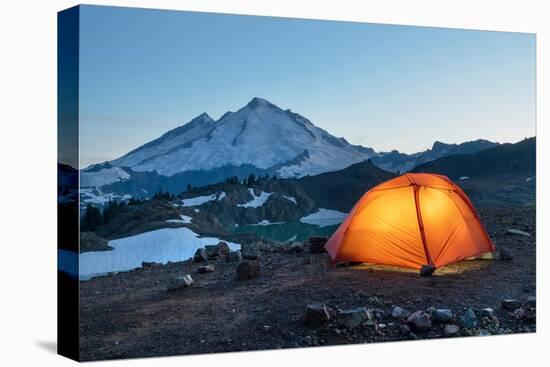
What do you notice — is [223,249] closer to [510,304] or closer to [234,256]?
[234,256]

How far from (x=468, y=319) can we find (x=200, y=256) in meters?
3.48

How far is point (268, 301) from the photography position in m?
9.31

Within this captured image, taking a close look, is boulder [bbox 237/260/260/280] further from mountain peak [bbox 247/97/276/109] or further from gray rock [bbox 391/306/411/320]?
mountain peak [bbox 247/97/276/109]

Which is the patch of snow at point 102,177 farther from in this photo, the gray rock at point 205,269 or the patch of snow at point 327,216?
the patch of snow at point 327,216

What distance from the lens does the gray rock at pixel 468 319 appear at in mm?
9523

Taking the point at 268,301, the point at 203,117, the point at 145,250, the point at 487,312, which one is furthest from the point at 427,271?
the point at 145,250

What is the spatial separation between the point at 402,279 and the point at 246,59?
354 cm

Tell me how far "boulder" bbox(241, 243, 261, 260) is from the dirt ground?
21 centimetres

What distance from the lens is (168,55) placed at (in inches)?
368

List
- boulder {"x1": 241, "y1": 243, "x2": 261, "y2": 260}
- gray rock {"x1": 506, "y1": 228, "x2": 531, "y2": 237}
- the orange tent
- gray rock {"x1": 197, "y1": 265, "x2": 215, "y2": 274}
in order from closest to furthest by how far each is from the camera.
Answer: gray rock {"x1": 197, "y1": 265, "x2": 215, "y2": 274} < boulder {"x1": 241, "y1": 243, "x2": 261, "y2": 260} < the orange tent < gray rock {"x1": 506, "y1": 228, "x2": 531, "y2": 237}

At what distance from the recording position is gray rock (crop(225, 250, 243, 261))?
10320 mm

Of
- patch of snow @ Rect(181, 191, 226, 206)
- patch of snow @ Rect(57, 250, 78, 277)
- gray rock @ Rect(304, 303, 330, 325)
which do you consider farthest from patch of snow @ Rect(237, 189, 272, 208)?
patch of snow @ Rect(57, 250, 78, 277)

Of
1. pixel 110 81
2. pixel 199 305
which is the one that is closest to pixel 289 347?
pixel 199 305

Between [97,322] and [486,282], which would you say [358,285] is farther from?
[97,322]
